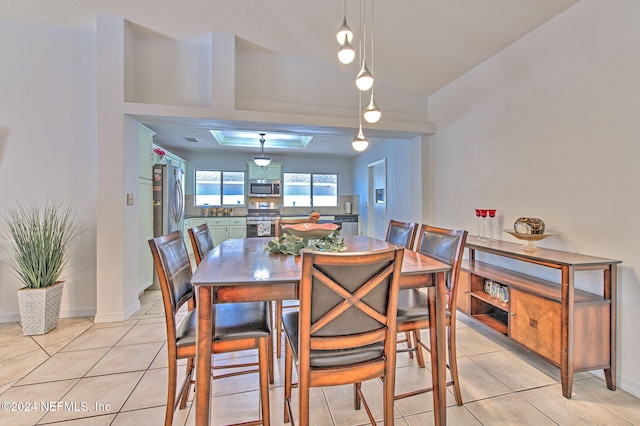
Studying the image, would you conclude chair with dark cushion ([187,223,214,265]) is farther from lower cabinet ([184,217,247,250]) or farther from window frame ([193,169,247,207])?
window frame ([193,169,247,207])

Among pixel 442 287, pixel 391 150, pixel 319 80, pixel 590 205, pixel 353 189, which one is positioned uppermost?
pixel 319 80

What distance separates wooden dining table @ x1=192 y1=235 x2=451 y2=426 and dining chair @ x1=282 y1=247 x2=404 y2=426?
0.22 m

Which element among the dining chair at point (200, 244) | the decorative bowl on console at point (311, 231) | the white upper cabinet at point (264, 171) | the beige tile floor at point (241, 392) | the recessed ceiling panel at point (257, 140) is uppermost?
the recessed ceiling panel at point (257, 140)

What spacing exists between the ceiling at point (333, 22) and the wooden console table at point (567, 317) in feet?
6.32

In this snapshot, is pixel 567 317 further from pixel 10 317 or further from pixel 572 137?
pixel 10 317

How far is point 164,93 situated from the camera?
3117 millimetres

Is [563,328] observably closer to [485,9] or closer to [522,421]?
[522,421]

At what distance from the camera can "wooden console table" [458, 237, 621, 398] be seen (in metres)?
1.72

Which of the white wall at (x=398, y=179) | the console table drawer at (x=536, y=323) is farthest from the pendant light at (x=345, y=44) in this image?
the white wall at (x=398, y=179)

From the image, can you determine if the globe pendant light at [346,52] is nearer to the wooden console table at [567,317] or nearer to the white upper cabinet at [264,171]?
the wooden console table at [567,317]

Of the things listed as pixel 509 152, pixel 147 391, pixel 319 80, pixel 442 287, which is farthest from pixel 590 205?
pixel 147 391

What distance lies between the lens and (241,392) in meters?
1.80

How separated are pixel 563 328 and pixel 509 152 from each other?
1.62m

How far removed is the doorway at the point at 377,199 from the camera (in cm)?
553
